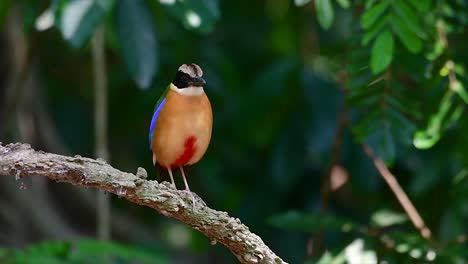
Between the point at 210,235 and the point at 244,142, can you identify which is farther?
the point at 244,142

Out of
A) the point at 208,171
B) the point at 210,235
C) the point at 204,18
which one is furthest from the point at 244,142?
the point at 210,235

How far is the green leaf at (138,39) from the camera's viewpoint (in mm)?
5473

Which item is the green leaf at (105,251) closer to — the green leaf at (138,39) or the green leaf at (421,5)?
the green leaf at (138,39)

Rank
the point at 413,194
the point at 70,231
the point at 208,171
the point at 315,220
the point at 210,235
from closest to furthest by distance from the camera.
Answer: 1. the point at 210,235
2. the point at 315,220
3. the point at 413,194
4. the point at 208,171
5. the point at 70,231

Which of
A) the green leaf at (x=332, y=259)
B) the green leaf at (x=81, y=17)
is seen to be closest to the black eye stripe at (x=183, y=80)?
the green leaf at (x=81, y=17)

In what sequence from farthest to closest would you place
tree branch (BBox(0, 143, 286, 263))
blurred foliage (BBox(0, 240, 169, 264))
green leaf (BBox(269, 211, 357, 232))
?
green leaf (BBox(269, 211, 357, 232)) → blurred foliage (BBox(0, 240, 169, 264)) → tree branch (BBox(0, 143, 286, 263))

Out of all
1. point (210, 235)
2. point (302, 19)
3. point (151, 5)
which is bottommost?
point (210, 235)

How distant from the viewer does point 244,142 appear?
24.0 feet

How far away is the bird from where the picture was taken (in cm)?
426

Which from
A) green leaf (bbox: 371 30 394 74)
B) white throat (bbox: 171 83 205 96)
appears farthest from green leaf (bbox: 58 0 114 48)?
green leaf (bbox: 371 30 394 74)

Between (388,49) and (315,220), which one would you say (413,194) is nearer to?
(315,220)

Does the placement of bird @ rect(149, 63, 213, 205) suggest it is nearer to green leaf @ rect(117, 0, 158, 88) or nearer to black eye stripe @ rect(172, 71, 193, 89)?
black eye stripe @ rect(172, 71, 193, 89)

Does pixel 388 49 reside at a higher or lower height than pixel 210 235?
higher

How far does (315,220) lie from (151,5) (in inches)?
61.2
